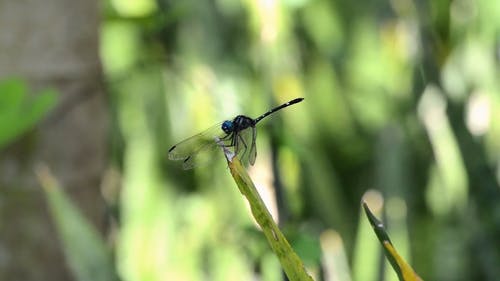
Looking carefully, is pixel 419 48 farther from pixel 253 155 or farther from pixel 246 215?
pixel 253 155

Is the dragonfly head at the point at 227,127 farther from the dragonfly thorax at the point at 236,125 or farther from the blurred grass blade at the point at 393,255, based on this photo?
the blurred grass blade at the point at 393,255

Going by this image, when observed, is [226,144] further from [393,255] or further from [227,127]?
[393,255]

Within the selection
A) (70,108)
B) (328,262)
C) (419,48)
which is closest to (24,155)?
(70,108)

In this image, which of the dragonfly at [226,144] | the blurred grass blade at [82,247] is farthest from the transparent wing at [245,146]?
the blurred grass blade at [82,247]

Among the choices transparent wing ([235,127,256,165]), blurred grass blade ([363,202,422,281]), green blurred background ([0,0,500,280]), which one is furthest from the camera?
green blurred background ([0,0,500,280])

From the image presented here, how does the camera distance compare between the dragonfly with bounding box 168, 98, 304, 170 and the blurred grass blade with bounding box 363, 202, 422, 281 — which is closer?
the blurred grass blade with bounding box 363, 202, 422, 281

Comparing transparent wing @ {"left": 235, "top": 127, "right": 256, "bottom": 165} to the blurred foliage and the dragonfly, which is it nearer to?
the dragonfly

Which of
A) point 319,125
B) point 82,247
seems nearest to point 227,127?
point 82,247

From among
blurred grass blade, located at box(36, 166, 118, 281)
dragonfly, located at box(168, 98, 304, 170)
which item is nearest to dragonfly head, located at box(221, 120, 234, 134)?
dragonfly, located at box(168, 98, 304, 170)
